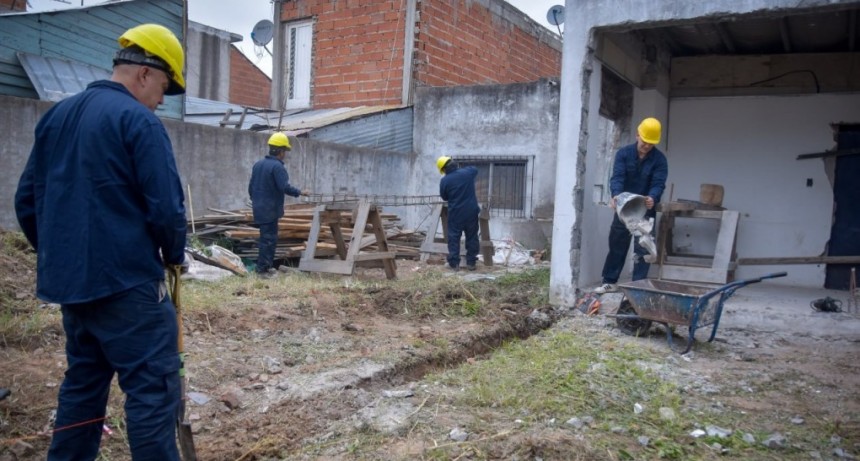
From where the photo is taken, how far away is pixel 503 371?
4832 millimetres

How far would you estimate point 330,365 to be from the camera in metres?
5.04

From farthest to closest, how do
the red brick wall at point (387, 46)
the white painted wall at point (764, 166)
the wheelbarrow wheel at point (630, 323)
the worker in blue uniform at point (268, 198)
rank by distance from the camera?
1. the red brick wall at point (387, 46)
2. the worker in blue uniform at point (268, 198)
3. the white painted wall at point (764, 166)
4. the wheelbarrow wheel at point (630, 323)

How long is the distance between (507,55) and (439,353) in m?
14.1

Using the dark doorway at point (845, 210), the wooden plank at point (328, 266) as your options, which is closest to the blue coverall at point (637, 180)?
the dark doorway at point (845, 210)

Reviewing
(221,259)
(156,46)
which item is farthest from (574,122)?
(221,259)

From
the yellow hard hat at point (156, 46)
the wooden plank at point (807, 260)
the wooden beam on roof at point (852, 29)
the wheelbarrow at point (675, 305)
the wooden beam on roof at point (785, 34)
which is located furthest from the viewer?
the wooden plank at point (807, 260)

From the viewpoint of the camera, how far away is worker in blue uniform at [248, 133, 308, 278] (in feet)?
29.9

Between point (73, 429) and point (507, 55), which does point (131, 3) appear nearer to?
point (507, 55)

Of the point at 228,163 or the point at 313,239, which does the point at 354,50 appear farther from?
the point at 313,239

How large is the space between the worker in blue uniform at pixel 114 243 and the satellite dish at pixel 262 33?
51.2 ft

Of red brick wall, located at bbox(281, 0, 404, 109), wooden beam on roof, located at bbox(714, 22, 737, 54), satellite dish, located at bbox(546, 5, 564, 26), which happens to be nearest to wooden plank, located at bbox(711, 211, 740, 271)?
wooden beam on roof, located at bbox(714, 22, 737, 54)

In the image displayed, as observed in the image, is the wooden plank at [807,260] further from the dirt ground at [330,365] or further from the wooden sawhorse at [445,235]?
the wooden sawhorse at [445,235]

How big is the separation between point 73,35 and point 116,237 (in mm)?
10500

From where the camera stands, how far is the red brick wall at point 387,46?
15.2m
